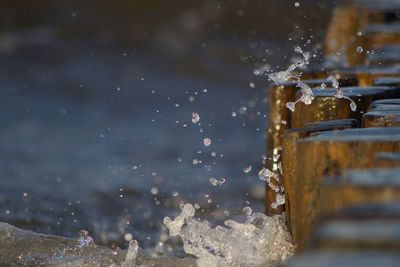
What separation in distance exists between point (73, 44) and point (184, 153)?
32.2ft

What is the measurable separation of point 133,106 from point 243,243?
30.4 ft

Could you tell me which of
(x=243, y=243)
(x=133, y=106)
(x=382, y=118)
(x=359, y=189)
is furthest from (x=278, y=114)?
(x=133, y=106)

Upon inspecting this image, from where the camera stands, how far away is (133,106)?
13469 mm

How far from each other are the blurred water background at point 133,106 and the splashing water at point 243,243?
Answer: 1.68 meters

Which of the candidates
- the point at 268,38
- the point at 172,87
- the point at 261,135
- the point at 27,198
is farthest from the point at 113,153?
the point at 268,38

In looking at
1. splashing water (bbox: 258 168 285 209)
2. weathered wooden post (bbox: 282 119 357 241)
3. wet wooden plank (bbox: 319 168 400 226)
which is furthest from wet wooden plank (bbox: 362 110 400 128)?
wet wooden plank (bbox: 319 168 400 226)

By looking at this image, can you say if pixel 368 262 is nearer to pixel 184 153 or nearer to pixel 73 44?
pixel 184 153

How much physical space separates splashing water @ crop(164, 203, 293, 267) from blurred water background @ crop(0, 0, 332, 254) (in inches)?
66.1

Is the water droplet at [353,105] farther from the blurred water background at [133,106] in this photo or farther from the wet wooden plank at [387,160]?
the blurred water background at [133,106]

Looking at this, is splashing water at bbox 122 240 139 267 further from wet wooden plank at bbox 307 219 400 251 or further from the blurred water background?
wet wooden plank at bbox 307 219 400 251

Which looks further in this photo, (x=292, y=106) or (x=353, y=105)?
(x=292, y=106)

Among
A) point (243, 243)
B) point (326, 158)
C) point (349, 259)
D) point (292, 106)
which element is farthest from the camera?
point (292, 106)

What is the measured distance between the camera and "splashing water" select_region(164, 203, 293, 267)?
4.15m

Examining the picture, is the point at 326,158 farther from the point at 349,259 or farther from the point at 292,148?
the point at 349,259
